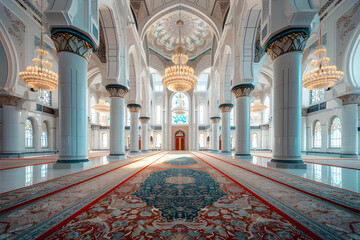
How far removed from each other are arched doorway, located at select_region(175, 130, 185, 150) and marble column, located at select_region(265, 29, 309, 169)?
13.2 m

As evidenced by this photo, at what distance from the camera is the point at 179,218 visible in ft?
3.98

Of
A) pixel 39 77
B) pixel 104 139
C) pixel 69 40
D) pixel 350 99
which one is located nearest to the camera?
pixel 69 40

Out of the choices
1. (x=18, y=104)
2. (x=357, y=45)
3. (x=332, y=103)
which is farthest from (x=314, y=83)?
(x=18, y=104)

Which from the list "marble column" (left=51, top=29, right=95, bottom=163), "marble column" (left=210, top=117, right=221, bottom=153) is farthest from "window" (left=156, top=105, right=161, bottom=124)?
"marble column" (left=51, top=29, right=95, bottom=163)

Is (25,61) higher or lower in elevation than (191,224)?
higher

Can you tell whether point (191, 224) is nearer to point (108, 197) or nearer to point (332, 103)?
point (108, 197)

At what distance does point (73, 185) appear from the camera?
2039mm

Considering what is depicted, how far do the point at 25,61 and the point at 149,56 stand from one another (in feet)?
25.8

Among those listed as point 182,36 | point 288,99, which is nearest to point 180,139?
point 182,36

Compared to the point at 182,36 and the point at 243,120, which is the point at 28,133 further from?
the point at 182,36

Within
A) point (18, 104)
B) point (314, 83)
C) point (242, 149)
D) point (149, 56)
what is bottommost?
point (242, 149)

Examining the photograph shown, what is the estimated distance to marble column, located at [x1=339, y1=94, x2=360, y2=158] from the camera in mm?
6477

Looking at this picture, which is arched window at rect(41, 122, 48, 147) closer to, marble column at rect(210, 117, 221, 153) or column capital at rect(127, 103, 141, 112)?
column capital at rect(127, 103, 141, 112)

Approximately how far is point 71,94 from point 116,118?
255 cm
